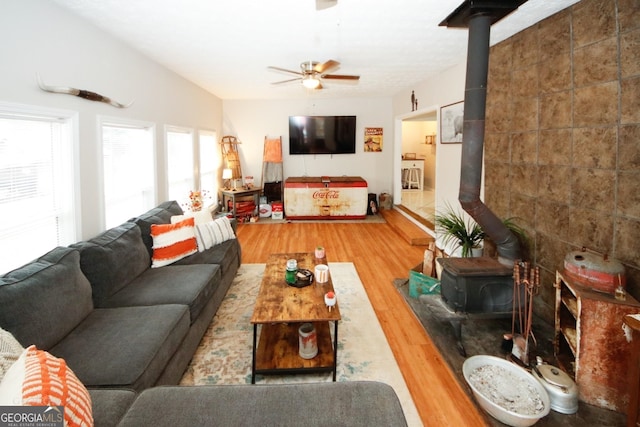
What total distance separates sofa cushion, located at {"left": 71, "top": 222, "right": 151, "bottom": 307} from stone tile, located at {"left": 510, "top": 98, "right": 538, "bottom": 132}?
11.3ft

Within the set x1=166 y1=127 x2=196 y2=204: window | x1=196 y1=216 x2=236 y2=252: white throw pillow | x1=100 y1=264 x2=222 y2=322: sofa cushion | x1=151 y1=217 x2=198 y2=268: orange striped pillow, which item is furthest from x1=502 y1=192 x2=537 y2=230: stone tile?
x1=166 y1=127 x2=196 y2=204: window

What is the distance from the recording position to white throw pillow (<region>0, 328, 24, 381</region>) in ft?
3.72

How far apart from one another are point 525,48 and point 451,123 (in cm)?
144

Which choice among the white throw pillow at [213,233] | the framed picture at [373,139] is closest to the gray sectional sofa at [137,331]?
the white throw pillow at [213,233]

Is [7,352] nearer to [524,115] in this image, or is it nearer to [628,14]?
[628,14]

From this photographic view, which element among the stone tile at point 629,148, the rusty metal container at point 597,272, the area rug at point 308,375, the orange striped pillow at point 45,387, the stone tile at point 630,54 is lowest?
the area rug at point 308,375

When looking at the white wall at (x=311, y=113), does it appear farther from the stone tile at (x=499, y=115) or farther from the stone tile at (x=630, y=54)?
the stone tile at (x=630, y=54)

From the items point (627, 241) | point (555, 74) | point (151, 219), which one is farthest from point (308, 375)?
point (555, 74)

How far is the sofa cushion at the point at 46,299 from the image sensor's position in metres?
1.59

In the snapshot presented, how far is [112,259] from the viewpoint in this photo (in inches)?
94.7

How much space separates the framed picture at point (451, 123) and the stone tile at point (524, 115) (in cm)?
100

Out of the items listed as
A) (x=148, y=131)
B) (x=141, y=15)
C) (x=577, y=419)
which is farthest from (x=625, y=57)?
(x=148, y=131)

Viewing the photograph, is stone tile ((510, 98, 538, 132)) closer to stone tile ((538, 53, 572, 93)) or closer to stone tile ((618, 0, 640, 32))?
stone tile ((538, 53, 572, 93))

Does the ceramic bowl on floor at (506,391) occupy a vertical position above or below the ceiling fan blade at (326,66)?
below
